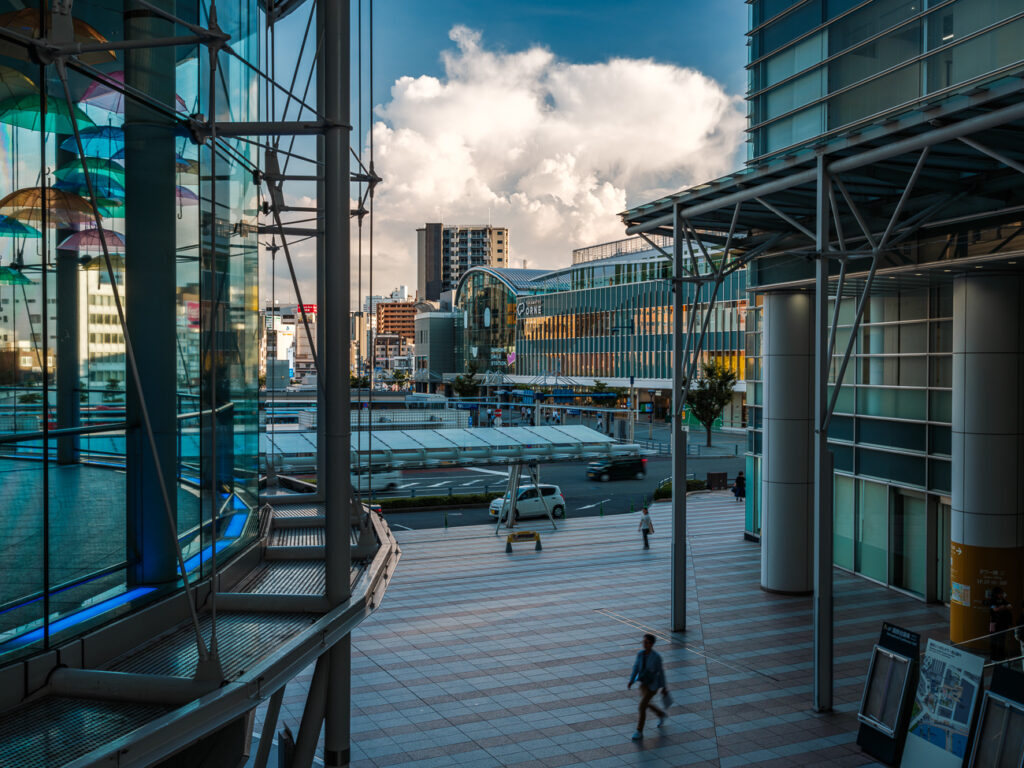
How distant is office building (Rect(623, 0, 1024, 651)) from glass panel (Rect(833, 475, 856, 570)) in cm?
5

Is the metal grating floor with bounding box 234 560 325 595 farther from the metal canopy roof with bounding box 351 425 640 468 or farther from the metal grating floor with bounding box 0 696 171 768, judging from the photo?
the metal canopy roof with bounding box 351 425 640 468

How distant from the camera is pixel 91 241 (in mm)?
5113

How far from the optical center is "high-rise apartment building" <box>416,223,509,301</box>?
7643 inches

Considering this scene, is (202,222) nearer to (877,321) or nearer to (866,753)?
(866,753)

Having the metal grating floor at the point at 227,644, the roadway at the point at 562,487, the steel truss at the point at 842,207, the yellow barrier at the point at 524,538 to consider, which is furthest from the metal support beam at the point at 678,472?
the roadway at the point at 562,487

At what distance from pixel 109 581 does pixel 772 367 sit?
17631 millimetres

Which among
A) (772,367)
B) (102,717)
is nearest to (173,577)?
(102,717)

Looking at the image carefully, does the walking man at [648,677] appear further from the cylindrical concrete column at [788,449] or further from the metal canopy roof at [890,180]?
the cylindrical concrete column at [788,449]

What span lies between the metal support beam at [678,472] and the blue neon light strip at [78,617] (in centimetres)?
1269

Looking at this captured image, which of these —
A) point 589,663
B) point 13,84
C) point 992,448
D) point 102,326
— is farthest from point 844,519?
point 13,84

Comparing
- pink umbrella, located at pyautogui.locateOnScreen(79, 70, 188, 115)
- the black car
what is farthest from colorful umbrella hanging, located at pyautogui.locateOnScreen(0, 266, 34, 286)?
the black car

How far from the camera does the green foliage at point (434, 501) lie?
32884mm

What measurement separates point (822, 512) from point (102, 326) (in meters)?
11.1

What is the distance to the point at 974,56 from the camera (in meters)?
13.8
